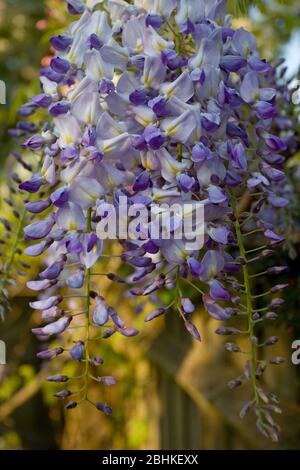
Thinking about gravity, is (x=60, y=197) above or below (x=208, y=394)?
above

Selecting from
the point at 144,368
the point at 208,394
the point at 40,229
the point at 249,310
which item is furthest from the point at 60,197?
the point at 144,368

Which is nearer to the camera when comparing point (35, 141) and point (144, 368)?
point (35, 141)

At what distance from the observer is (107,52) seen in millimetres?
833

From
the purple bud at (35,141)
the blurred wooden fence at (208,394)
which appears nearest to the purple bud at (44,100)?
the purple bud at (35,141)

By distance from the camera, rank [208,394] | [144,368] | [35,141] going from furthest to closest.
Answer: [144,368] < [208,394] < [35,141]

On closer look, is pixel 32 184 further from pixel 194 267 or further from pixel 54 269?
pixel 194 267

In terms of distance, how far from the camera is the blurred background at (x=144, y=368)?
154 cm

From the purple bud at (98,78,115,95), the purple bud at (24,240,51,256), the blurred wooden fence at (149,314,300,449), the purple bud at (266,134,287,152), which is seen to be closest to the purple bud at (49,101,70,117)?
the purple bud at (98,78,115,95)

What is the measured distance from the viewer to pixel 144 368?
2676 mm

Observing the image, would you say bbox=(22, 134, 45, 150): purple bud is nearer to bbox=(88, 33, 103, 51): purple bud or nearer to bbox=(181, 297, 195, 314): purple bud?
bbox=(88, 33, 103, 51): purple bud

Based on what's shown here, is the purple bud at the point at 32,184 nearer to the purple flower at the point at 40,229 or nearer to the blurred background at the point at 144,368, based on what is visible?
the purple flower at the point at 40,229

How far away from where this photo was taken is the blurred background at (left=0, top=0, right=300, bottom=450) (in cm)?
154

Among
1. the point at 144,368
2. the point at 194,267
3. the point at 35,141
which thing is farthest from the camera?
the point at 144,368

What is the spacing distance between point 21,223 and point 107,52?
0.39 meters
